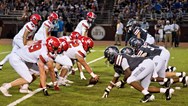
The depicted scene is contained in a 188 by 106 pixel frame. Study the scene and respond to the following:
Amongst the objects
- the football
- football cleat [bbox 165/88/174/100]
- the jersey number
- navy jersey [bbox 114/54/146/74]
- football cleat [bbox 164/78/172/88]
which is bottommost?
the football

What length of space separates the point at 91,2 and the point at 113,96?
24.5 m

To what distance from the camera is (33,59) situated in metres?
9.16

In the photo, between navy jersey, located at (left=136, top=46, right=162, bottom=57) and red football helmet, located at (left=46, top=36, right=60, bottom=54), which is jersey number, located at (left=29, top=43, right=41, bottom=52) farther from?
navy jersey, located at (left=136, top=46, right=162, bottom=57)

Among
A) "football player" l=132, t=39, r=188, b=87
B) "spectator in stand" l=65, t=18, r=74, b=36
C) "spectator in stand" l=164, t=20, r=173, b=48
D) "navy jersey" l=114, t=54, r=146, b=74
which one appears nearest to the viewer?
"navy jersey" l=114, t=54, r=146, b=74

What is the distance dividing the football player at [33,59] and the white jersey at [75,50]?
1.48 m

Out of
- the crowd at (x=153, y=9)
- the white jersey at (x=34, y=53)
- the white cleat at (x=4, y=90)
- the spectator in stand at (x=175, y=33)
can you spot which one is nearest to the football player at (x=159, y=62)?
the white jersey at (x=34, y=53)

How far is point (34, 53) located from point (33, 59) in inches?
5.4

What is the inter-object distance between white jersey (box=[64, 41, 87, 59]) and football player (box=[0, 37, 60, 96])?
1.48 meters

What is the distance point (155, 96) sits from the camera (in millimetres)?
9320

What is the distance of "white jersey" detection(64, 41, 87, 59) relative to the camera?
10.7 metres

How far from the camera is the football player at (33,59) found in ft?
29.6

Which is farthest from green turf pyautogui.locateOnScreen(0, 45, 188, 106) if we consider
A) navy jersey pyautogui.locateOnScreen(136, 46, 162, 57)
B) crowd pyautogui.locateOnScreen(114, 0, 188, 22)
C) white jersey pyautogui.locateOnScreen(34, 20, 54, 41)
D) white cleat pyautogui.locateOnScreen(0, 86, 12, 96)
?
crowd pyautogui.locateOnScreen(114, 0, 188, 22)

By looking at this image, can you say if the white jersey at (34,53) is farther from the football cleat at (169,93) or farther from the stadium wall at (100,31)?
the stadium wall at (100,31)

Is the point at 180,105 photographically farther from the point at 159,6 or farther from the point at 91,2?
the point at 91,2
